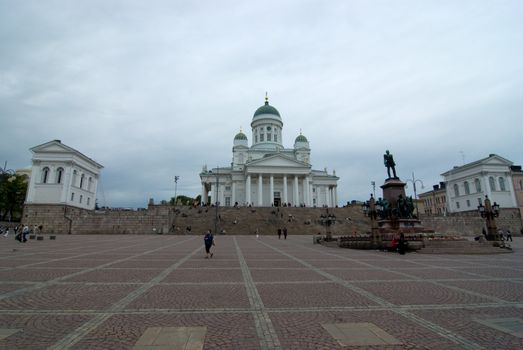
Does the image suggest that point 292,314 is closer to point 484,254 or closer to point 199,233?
point 484,254

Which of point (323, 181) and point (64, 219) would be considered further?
point (323, 181)

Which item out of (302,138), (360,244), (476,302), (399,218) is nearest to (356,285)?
(476,302)

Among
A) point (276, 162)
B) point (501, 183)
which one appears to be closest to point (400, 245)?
point (276, 162)

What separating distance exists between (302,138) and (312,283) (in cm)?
8003

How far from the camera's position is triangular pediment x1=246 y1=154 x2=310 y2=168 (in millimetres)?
67812

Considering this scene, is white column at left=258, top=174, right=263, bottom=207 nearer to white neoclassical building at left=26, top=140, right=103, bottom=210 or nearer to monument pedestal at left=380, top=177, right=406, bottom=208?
white neoclassical building at left=26, top=140, right=103, bottom=210

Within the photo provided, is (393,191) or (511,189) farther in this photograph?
(511,189)

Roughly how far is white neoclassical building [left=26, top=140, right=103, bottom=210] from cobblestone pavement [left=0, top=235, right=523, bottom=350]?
50907 millimetres

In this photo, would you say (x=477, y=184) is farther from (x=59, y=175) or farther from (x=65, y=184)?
(x=59, y=175)

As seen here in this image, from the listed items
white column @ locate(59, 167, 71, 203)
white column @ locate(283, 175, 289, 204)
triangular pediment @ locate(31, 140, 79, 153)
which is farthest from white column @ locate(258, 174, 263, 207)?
triangular pediment @ locate(31, 140, 79, 153)

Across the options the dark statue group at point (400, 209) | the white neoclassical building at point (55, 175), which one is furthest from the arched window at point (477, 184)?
the white neoclassical building at point (55, 175)

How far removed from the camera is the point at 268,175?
227 feet

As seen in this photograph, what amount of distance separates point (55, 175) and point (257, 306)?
61558 mm

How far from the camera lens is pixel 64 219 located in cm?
4812
